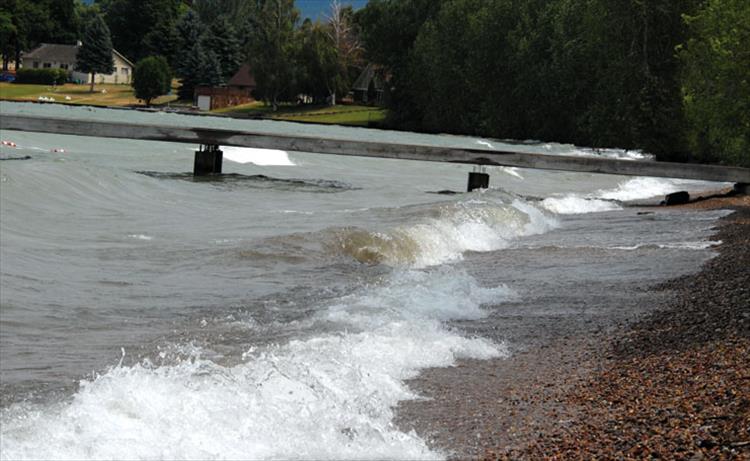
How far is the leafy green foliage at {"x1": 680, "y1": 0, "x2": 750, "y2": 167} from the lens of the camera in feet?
94.9

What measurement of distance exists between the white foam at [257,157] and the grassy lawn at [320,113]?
60.2 metres

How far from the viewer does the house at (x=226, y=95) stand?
125m

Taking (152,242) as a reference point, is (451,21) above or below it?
above

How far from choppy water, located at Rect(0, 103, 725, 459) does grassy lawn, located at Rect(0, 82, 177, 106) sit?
103 metres

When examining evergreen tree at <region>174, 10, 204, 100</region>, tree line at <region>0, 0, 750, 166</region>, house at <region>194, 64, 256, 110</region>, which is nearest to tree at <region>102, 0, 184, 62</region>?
tree line at <region>0, 0, 750, 166</region>

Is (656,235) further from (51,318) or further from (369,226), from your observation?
(51,318)

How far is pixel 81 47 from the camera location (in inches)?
5871

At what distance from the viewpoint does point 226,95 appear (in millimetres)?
126125

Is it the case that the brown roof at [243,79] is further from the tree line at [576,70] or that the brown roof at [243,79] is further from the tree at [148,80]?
the tree line at [576,70]

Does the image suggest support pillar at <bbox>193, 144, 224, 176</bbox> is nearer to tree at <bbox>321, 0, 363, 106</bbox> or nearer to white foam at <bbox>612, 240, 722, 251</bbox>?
white foam at <bbox>612, 240, 722, 251</bbox>

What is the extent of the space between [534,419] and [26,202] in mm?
15998

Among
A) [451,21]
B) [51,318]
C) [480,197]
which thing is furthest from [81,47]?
[51,318]

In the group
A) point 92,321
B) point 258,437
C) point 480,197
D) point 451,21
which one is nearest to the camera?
point 258,437

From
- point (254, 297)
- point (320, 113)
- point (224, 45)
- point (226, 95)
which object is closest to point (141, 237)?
point (254, 297)
